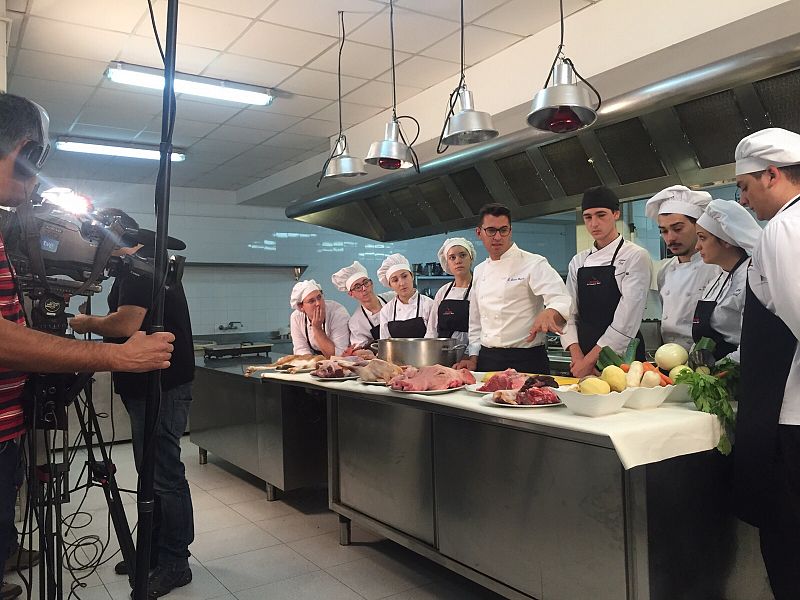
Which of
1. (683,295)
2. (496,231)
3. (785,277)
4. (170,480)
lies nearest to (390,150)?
(496,231)

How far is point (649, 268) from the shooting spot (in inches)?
129

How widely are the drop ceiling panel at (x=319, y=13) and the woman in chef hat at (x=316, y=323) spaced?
5.31 ft

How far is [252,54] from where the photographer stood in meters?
4.30

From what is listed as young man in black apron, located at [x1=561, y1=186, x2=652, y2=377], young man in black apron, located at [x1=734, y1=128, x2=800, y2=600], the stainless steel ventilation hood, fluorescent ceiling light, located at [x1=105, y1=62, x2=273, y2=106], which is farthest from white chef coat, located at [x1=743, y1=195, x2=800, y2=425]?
fluorescent ceiling light, located at [x1=105, y1=62, x2=273, y2=106]

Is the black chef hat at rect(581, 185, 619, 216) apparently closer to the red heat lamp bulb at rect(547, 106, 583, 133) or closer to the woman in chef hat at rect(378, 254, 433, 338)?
the red heat lamp bulb at rect(547, 106, 583, 133)

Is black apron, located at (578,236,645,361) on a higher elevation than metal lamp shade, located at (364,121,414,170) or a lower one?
lower

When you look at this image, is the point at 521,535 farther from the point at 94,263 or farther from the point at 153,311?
the point at 94,263

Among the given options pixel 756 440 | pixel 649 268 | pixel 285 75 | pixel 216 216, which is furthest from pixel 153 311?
pixel 216 216

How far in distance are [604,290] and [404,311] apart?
1.43m

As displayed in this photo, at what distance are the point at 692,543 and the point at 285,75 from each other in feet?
13.3

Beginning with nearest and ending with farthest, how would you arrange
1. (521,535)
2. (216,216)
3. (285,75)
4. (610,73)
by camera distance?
(521,535) < (610,73) < (285,75) < (216,216)

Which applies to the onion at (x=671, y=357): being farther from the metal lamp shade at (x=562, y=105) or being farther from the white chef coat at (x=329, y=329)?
the white chef coat at (x=329, y=329)

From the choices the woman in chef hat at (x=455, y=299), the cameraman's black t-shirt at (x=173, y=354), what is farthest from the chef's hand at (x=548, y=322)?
the cameraman's black t-shirt at (x=173, y=354)

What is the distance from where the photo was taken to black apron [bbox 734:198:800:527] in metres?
1.77
